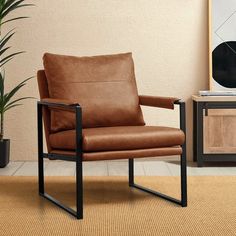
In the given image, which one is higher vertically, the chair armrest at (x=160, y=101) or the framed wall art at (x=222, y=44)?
the framed wall art at (x=222, y=44)

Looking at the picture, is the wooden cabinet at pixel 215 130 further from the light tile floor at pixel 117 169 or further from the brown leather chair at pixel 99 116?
the brown leather chair at pixel 99 116

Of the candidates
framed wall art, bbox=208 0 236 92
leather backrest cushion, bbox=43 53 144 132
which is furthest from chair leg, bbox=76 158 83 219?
framed wall art, bbox=208 0 236 92

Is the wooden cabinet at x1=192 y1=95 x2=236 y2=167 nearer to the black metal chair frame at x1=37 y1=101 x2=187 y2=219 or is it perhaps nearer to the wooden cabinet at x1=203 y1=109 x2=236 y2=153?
the wooden cabinet at x1=203 y1=109 x2=236 y2=153

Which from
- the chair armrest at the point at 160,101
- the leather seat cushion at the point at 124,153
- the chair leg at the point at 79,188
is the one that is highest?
the chair armrest at the point at 160,101

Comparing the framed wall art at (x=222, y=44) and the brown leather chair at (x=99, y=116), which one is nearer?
the brown leather chair at (x=99, y=116)

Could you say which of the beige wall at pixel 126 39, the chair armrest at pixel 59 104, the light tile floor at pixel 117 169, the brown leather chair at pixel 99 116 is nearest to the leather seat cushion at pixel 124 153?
the brown leather chair at pixel 99 116

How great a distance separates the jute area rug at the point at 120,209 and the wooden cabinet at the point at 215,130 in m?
0.47

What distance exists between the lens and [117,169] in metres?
4.22

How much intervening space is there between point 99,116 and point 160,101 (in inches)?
13.4

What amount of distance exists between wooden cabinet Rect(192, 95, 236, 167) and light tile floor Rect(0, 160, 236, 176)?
0.30ft

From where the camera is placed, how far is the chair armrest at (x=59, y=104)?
2.83m

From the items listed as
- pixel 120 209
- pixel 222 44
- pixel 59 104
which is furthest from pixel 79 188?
pixel 222 44

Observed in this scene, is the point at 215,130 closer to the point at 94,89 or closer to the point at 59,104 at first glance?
the point at 94,89

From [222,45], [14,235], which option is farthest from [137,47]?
[14,235]
